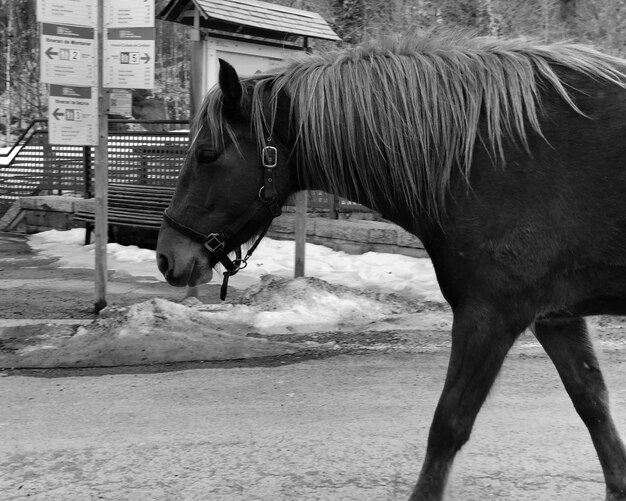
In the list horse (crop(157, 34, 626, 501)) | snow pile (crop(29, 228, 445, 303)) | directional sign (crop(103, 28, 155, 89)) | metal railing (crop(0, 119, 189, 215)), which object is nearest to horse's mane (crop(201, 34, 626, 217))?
horse (crop(157, 34, 626, 501))

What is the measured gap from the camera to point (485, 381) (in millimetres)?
2689

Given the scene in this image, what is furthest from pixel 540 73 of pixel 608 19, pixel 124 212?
pixel 608 19

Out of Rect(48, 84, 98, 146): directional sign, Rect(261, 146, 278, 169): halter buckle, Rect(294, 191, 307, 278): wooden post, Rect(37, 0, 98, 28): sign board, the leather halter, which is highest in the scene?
Rect(37, 0, 98, 28): sign board

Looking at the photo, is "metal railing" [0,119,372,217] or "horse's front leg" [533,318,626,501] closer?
"horse's front leg" [533,318,626,501]

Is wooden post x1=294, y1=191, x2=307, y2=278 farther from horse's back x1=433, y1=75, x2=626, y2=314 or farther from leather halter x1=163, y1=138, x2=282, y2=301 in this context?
horse's back x1=433, y1=75, x2=626, y2=314

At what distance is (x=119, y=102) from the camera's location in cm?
733

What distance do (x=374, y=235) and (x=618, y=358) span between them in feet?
15.0

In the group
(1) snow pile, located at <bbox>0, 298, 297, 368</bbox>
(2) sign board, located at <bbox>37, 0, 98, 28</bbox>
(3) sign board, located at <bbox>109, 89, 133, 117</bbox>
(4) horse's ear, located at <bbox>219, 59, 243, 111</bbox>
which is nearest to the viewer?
(4) horse's ear, located at <bbox>219, 59, 243, 111</bbox>

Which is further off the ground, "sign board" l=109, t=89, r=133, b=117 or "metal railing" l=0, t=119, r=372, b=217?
"sign board" l=109, t=89, r=133, b=117

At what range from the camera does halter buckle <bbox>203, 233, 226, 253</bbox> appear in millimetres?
3084

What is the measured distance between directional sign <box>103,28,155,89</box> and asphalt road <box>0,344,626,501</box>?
2.89 meters

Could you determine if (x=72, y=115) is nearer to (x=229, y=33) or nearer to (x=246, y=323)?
(x=229, y=33)

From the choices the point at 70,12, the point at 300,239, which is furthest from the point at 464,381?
the point at 70,12

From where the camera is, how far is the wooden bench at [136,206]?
1002cm
